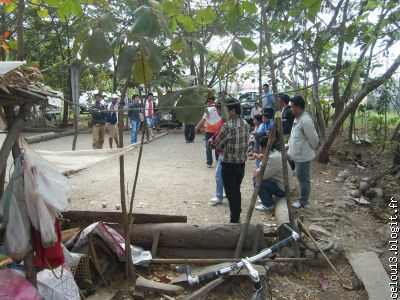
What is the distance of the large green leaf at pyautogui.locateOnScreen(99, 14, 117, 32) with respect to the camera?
8.63 feet

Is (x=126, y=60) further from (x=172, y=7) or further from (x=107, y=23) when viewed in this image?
(x=172, y=7)

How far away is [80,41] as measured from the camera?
2684 millimetres

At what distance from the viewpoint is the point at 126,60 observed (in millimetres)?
2828

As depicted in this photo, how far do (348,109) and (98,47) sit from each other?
775 centimetres

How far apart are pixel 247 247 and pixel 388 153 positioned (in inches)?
318

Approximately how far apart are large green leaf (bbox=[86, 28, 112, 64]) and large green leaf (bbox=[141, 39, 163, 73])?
0.27 meters

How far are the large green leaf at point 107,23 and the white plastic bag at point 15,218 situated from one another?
1193 mm

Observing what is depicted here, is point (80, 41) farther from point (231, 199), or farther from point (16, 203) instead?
point (231, 199)

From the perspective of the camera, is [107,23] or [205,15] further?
[205,15]

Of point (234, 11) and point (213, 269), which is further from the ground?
point (234, 11)

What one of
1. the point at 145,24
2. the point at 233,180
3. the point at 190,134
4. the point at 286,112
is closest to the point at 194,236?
the point at 233,180

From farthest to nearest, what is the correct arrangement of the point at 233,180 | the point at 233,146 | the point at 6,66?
the point at 233,180, the point at 233,146, the point at 6,66

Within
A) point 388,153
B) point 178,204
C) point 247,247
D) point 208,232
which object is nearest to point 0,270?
point 208,232

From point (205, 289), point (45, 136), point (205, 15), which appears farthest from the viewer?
point (45, 136)
